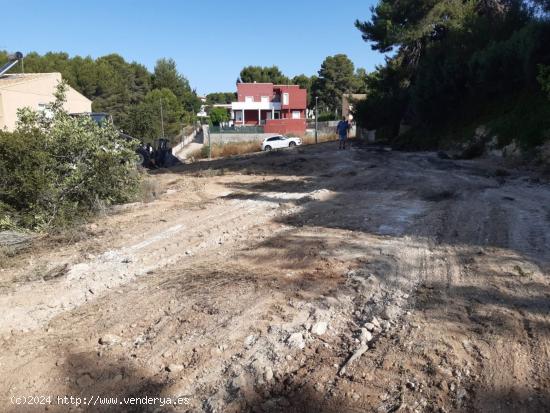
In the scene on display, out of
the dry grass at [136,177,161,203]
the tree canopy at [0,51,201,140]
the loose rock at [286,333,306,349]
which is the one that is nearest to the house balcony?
the tree canopy at [0,51,201,140]

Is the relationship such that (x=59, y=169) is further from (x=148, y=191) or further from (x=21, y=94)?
(x=21, y=94)

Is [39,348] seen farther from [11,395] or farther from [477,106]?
[477,106]

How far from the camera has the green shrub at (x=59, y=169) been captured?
785cm

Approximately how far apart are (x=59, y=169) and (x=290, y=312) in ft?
20.0

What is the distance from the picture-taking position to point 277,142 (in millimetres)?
37875

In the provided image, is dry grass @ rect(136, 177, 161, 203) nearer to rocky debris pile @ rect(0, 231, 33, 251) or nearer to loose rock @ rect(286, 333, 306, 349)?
rocky debris pile @ rect(0, 231, 33, 251)

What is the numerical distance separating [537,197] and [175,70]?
72641 mm

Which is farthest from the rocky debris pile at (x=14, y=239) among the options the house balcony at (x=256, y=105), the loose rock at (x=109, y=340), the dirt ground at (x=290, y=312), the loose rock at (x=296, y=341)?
the house balcony at (x=256, y=105)

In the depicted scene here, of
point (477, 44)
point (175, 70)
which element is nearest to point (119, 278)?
A: point (477, 44)

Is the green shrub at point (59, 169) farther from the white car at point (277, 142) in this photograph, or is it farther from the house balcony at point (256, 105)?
the house balcony at point (256, 105)

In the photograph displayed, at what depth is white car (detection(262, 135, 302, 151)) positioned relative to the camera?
37225 mm

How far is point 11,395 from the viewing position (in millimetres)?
3416

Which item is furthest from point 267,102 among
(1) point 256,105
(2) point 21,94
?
(2) point 21,94

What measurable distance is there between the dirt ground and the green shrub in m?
0.82
